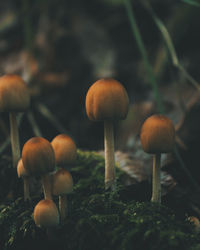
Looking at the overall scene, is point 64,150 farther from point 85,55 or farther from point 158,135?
point 85,55

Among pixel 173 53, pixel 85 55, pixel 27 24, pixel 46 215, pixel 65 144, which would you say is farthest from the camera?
pixel 85 55

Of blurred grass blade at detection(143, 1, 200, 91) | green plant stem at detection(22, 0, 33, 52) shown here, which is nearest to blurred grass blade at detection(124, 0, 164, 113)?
blurred grass blade at detection(143, 1, 200, 91)

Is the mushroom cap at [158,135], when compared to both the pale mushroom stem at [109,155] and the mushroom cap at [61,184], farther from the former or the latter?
the mushroom cap at [61,184]

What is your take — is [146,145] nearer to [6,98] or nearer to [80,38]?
[6,98]

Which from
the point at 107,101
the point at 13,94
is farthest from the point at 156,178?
the point at 13,94

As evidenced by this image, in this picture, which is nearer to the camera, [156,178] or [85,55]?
[156,178]

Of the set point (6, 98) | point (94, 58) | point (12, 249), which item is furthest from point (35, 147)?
point (94, 58)
